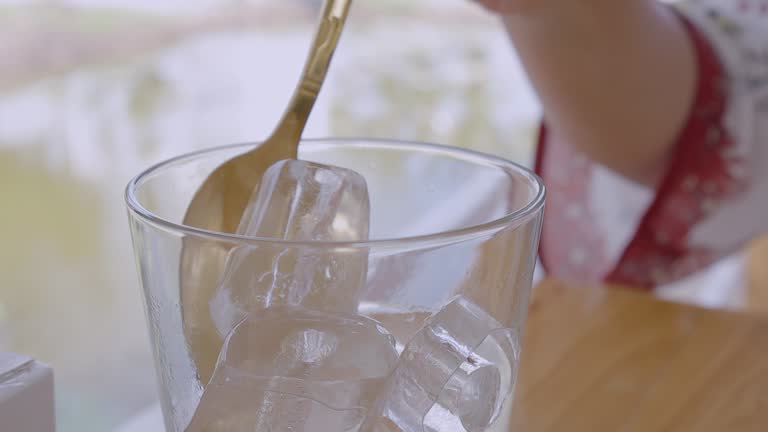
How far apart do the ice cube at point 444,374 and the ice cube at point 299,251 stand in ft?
0.07

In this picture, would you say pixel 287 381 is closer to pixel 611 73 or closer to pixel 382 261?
pixel 382 261

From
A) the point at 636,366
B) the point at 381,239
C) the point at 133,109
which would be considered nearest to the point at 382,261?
the point at 381,239

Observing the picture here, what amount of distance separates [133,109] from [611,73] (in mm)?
1056

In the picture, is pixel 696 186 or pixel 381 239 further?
pixel 696 186

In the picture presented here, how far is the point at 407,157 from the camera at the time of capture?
27 cm

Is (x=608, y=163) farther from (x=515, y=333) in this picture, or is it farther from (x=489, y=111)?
(x=489, y=111)

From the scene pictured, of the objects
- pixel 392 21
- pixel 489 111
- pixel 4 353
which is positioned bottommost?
pixel 489 111

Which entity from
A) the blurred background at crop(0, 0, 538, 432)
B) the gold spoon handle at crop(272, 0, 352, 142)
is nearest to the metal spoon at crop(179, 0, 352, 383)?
the gold spoon handle at crop(272, 0, 352, 142)

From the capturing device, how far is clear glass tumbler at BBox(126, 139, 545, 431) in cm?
19

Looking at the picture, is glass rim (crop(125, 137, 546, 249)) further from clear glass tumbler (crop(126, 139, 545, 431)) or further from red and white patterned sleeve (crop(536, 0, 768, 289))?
red and white patterned sleeve (crop(536, 0, 768, 289))

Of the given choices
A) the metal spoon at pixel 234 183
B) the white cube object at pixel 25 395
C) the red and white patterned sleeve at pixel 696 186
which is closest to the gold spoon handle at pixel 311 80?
the metal spoon at pixel 234 183

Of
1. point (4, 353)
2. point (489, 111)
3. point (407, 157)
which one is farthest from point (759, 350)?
point (489, 111)

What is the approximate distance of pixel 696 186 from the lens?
69cm

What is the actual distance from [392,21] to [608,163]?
113 centimetres
